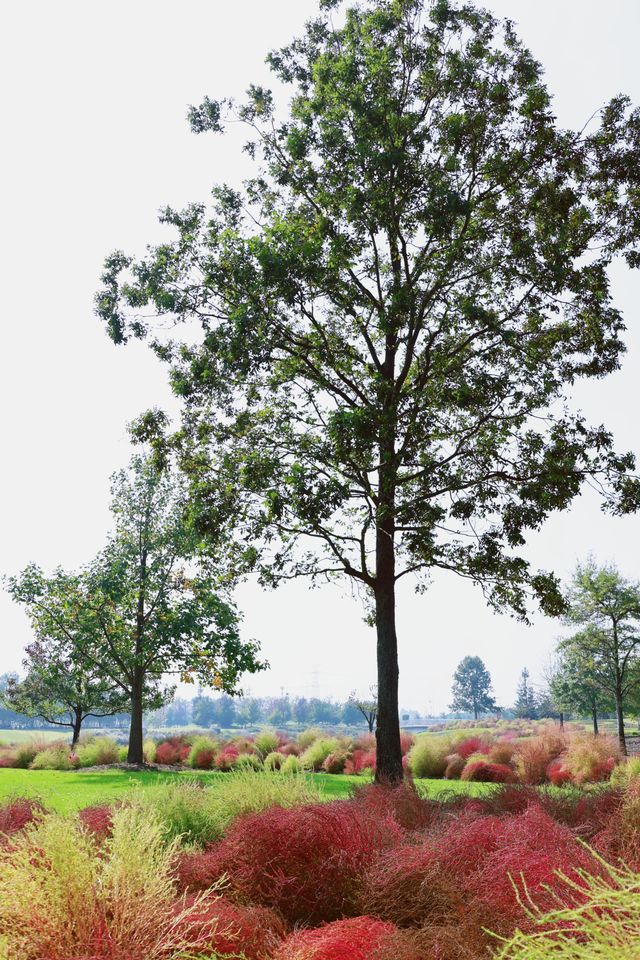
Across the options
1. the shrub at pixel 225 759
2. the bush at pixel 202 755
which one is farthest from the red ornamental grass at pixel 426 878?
the bush at pixel 202 755

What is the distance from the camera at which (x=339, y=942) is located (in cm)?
335

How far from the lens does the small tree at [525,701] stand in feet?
312

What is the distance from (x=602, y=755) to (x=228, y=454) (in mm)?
11922

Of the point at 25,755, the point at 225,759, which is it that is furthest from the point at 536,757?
the point at 25,755

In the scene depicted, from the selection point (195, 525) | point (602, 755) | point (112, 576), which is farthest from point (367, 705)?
point (195, 525)

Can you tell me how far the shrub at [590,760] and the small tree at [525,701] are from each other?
79.5m

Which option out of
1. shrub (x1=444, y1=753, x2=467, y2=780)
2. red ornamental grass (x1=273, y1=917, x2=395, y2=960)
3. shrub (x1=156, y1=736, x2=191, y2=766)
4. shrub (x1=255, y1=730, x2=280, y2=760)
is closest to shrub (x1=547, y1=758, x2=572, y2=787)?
shrub (x1=444, y1=753, x2=467, y2=780)

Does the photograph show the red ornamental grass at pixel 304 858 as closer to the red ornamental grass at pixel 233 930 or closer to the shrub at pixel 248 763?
the red ornamental grass at pixel 233 930

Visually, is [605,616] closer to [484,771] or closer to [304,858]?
[484,771]

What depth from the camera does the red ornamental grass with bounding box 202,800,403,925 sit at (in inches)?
181

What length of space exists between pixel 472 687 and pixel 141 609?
96.5 m

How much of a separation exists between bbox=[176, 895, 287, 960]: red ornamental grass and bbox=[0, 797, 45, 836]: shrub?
2.94 meters

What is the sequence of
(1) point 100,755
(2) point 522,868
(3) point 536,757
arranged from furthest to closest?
1. (1) point 100,755
2. (3) point 536,757
3. (2) point 522,868

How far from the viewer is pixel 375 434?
12320 mm
